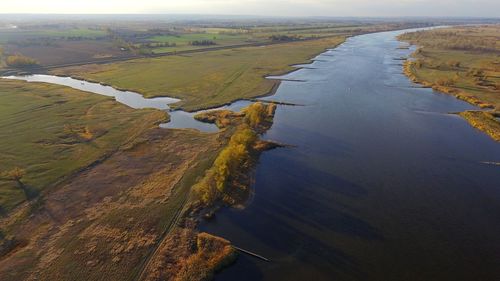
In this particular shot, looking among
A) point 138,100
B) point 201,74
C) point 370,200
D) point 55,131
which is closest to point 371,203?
point 370,200

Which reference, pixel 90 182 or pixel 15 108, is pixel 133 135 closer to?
pixel 90 182

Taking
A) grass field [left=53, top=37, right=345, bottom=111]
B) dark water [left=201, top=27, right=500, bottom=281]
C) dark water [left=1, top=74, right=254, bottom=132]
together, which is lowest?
dark water [left=201, top=27, right=500, bottom=281]

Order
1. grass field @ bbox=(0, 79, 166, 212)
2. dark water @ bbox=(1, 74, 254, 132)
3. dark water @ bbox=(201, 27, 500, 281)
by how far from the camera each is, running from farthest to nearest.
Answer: dark water @ bbox=(1, 74, 254, 132), grass field @ bbox=(0, 79, 166, 212), dark water @ bbox=(201, 27, 500, 281)

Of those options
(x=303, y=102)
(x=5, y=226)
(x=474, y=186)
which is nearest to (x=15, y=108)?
(x=5, y=226)

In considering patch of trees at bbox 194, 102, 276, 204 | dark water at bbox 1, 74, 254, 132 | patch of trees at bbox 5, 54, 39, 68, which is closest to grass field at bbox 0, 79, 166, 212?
dark water at bbox 1, 74, 254, 132

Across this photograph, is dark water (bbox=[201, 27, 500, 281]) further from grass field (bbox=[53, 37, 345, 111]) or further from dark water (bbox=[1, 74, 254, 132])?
grass field (bbox=[53, 37, 345, 111])
